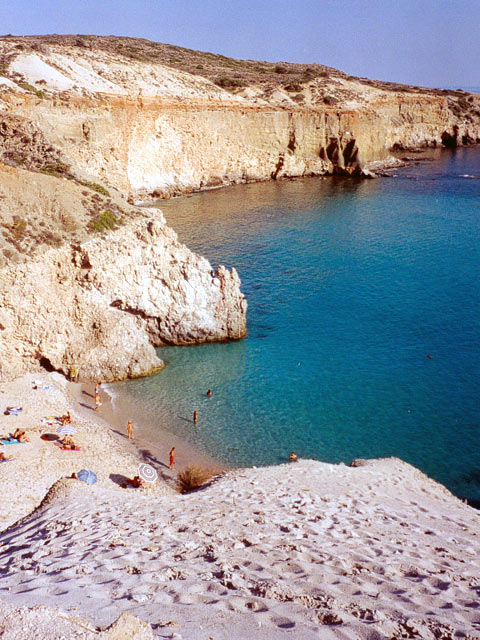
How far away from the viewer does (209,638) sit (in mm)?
6469

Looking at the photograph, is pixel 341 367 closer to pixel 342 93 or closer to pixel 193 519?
pixel 193 519

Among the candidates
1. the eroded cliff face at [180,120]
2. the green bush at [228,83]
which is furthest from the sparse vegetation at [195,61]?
the eroded cliff face at [180,120]

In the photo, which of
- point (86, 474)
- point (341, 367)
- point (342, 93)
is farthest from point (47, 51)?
point (86, 474)

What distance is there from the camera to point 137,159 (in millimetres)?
64812

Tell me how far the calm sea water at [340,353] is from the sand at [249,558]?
4793mm

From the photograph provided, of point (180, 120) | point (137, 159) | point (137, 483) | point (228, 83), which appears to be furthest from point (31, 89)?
point (137, 483)

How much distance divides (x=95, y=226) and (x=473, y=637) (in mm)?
24597

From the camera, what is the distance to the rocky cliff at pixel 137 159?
25.7 meters

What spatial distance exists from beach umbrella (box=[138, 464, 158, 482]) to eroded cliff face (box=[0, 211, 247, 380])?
28.4ft

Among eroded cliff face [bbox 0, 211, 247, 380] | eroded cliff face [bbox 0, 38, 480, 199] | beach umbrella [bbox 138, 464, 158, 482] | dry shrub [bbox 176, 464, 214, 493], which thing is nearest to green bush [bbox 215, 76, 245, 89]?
eroded cliff face [bbox 0, 38, 480, 199]

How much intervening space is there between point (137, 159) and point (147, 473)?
5324cm

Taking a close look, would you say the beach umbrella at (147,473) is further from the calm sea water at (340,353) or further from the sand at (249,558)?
the calm sea water at (340,353)

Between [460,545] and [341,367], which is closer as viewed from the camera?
[460,545]

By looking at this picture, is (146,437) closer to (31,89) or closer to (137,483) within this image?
(137,483)
